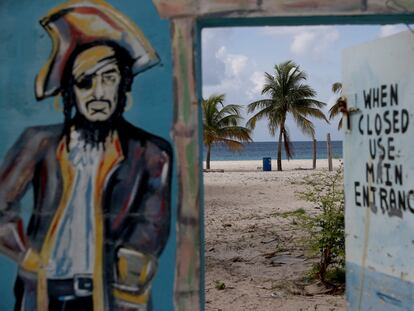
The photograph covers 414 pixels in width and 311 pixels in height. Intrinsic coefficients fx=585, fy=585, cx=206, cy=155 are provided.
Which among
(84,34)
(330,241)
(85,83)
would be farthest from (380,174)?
(330,241)

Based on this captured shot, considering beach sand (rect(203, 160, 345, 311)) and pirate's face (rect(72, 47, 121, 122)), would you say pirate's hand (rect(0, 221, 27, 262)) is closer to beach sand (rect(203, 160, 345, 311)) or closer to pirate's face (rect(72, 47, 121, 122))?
pirate's face (rect(72, 47, 121, 122))

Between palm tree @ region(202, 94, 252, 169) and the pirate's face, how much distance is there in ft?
91.6

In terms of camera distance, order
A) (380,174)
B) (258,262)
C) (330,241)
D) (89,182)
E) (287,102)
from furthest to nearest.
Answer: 1. (287,102)
2. (258,262)
3. (330,241)
4. (380,174)
5. (89,182)

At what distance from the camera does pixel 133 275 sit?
386 centimetres

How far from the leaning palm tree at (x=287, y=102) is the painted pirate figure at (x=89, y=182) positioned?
28.5m

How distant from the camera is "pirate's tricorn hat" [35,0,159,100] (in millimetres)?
3865

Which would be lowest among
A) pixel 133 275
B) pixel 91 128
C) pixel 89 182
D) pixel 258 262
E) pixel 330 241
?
pixel 258 262

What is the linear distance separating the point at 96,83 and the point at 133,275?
129 cm

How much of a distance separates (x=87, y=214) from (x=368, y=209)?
216 cm

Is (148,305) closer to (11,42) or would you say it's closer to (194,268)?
(194,268)

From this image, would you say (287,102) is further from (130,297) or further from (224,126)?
(130,297)

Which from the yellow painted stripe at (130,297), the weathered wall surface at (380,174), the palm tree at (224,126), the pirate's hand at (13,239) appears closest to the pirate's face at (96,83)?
the pirate's hand at (13,239)

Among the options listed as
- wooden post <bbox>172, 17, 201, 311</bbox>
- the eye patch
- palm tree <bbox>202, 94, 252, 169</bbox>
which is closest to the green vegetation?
wooden post <bbox>172, 17, 201, 311</bbox>

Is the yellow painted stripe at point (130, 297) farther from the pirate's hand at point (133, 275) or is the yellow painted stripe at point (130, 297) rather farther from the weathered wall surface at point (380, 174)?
the weathered wall surface at point (380, 174)
